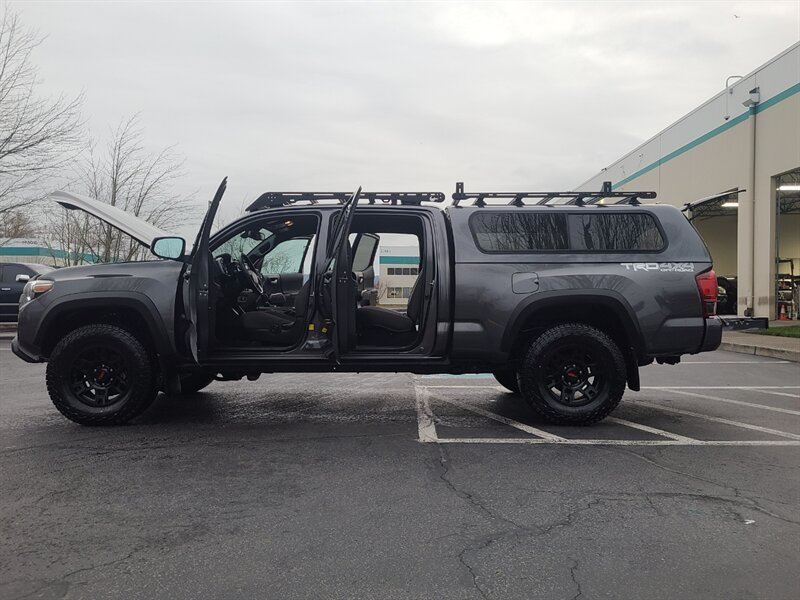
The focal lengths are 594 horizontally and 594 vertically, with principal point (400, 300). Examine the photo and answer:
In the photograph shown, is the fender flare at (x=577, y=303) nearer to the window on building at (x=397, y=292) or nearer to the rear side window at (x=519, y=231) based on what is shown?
the rear side window at (x=519, y=231)

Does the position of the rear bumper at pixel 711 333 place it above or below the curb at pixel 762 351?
above

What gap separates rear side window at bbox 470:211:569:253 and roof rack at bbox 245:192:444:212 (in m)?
0.53

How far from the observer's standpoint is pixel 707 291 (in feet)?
17.2

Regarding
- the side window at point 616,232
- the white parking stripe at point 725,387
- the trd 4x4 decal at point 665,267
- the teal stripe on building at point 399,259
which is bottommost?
the white parking stripe at point 725,387

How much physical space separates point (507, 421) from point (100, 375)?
3.74 meters

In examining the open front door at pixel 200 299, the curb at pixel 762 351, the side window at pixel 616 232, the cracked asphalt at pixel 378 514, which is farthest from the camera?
the curb at pixel 762 351

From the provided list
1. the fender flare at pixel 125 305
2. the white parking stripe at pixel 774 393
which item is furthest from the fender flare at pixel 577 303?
the white parking stripe at pixel 774 393

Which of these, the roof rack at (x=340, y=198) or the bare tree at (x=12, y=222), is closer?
the roof rack at (x=340, y=198)

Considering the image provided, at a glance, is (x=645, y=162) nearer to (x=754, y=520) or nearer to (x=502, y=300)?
(x=502, y=300)

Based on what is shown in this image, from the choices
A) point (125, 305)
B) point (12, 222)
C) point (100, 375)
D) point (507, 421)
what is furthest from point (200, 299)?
point (12, 222)

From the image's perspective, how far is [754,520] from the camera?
3.28 meters

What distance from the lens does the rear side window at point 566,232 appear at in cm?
541

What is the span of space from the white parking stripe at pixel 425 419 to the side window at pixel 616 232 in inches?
82.6

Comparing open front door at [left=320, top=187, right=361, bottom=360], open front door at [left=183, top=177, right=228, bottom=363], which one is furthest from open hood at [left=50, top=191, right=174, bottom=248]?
open front door at [left=320, top=187, right=361, bottom=360]
